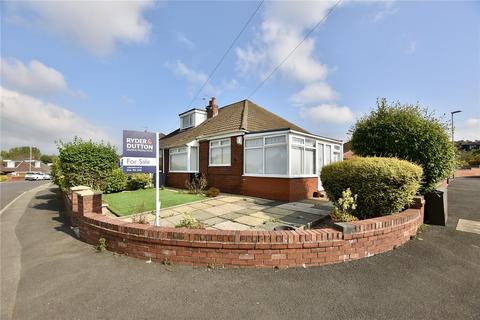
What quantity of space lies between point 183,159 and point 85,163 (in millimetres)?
5777

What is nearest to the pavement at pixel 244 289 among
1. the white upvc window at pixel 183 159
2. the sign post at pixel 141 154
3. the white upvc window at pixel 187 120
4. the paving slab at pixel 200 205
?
the sign post at pixel 141 154

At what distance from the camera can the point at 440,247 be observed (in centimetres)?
477

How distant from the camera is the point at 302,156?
9688mm

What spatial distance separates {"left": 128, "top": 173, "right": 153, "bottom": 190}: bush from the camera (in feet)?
43.3

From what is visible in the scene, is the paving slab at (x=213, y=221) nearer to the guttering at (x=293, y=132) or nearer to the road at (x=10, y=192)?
the guttering at (x=293, y=132)

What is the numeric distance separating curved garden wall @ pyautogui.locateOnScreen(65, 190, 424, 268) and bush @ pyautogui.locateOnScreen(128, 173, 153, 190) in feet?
30.6

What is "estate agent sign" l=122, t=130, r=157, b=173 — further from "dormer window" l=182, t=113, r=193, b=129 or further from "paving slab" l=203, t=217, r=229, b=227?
"dormer window" l=182, t=113, r=193, b=129

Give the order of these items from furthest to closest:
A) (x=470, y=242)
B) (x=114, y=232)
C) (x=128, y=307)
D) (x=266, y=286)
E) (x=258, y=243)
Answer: (x=470, y=242)
(x=114, y=232)
(x=258, y=243)
(x=266, y=286)
(x=128, y=307)

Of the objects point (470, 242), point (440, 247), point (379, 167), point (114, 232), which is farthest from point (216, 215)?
point (470, 242)

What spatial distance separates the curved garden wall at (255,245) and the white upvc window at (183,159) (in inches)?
361

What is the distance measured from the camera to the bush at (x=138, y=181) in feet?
43.3

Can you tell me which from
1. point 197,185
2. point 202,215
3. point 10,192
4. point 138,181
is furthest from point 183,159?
point 10,192

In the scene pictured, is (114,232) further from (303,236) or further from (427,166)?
(427,166)

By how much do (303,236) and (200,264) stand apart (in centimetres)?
175
